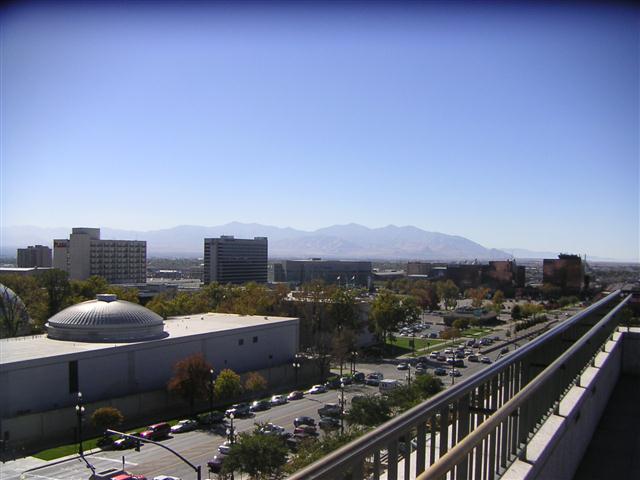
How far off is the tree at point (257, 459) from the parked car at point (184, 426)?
576 centimetres

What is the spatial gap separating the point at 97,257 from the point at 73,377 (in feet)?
170

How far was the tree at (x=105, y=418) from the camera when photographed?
16391mm

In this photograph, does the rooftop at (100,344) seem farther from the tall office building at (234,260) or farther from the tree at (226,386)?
the tall office building at (234,260)

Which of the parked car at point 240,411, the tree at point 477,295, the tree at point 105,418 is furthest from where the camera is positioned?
the tree at point 477,295

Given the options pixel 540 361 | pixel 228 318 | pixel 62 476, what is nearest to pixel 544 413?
pixel 540 361

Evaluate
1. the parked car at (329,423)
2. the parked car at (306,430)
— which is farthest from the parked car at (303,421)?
the parked car at (306,430)

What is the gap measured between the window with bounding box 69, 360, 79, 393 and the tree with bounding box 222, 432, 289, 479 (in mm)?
9262

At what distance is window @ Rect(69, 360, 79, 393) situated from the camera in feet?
59.6

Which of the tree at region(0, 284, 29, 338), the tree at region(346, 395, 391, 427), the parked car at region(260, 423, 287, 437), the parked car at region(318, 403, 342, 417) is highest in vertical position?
the tree at region(0, 284, 29, 338)

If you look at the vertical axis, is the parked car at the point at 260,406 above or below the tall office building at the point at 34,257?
below

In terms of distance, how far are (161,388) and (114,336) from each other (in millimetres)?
3102

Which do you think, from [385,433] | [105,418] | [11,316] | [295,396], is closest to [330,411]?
[295,396]

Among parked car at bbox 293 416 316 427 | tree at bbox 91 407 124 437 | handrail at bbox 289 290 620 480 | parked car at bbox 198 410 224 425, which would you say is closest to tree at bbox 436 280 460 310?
parked car at bbox 198 410 224 425

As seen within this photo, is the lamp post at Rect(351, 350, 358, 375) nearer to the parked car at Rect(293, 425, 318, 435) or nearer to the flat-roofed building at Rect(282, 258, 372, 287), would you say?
the parked car at Rect(293, 425, 318, 435)
